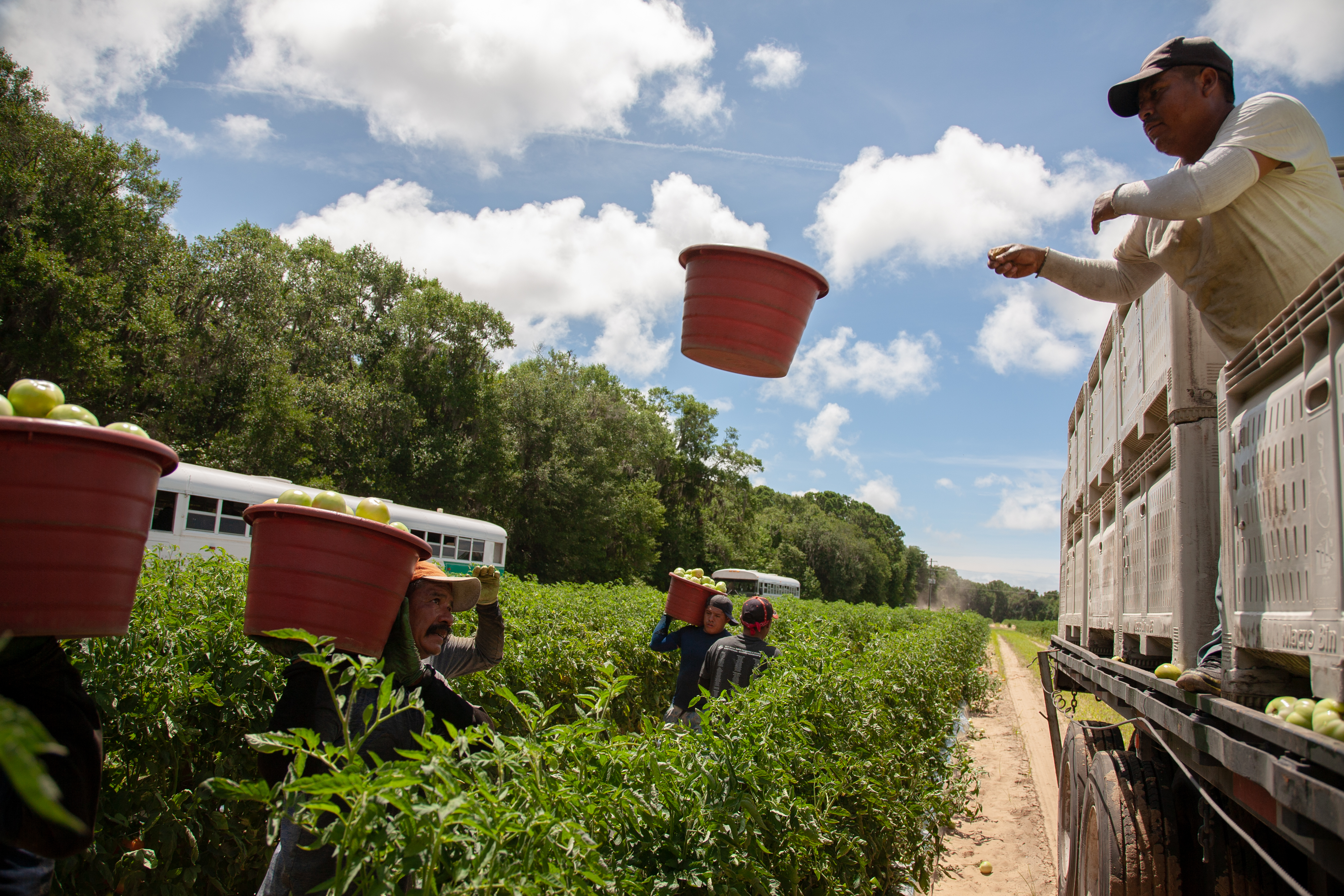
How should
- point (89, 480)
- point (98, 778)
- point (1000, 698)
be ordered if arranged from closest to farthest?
point (89, 480)
point (98, 778)
point (1000, 698)

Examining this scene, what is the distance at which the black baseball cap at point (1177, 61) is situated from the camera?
2.44 meters

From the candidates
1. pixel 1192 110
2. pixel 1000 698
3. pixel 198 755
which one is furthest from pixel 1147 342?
pixel 1000 698

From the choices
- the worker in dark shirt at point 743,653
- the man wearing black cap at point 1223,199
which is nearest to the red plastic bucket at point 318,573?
the man wearing black cap at point 1223,199

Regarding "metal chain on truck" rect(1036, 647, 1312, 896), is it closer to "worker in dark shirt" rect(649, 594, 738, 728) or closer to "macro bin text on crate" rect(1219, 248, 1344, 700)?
"macro bin text on crate" rect(1219, 248, 1344, 700)

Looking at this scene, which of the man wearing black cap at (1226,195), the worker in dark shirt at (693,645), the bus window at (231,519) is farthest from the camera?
the bus window at (231,519)

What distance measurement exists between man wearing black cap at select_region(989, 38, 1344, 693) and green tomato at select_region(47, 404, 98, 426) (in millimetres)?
2645

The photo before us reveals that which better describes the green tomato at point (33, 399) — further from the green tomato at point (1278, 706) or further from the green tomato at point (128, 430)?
the green tomato at point (1278, 706)

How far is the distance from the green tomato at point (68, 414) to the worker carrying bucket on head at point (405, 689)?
0.98 metres

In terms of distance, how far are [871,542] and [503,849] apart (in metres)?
114

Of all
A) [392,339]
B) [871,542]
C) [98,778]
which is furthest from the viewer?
[871,542]

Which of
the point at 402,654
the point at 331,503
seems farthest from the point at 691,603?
the point at 331,503

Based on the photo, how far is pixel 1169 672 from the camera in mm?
2691

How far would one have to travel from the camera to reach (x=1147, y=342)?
354 cm

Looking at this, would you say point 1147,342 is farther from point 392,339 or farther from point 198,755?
point 392,339
